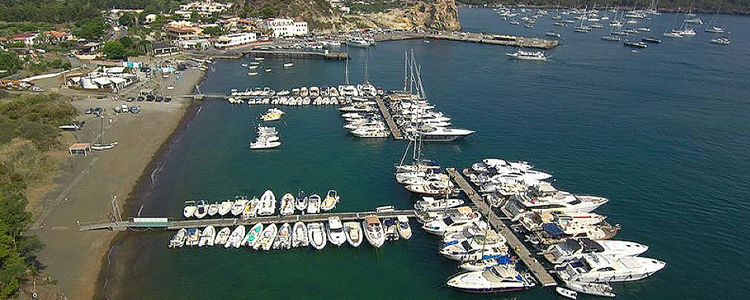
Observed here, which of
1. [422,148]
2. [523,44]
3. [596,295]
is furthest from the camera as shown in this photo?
[523,44]

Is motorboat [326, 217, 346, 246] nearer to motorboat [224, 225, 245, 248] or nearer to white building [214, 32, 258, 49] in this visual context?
motorboat [224, 225, 245, 248]

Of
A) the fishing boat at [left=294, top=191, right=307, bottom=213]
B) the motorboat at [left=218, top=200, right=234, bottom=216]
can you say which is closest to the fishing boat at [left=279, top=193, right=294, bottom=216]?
the fishing boat at [left=294, top=191, right=307, bottom=213]

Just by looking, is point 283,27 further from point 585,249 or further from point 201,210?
point 585,249

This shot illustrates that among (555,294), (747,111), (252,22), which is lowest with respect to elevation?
(555,294)

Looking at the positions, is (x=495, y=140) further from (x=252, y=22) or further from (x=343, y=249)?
(x=252, y=22)

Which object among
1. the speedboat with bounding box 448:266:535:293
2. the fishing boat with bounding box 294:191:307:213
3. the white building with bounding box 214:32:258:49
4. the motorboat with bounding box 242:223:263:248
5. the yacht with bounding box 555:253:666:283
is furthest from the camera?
the white building with bounding box 214:32:258:49

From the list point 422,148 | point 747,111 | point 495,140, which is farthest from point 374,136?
point 747,111
